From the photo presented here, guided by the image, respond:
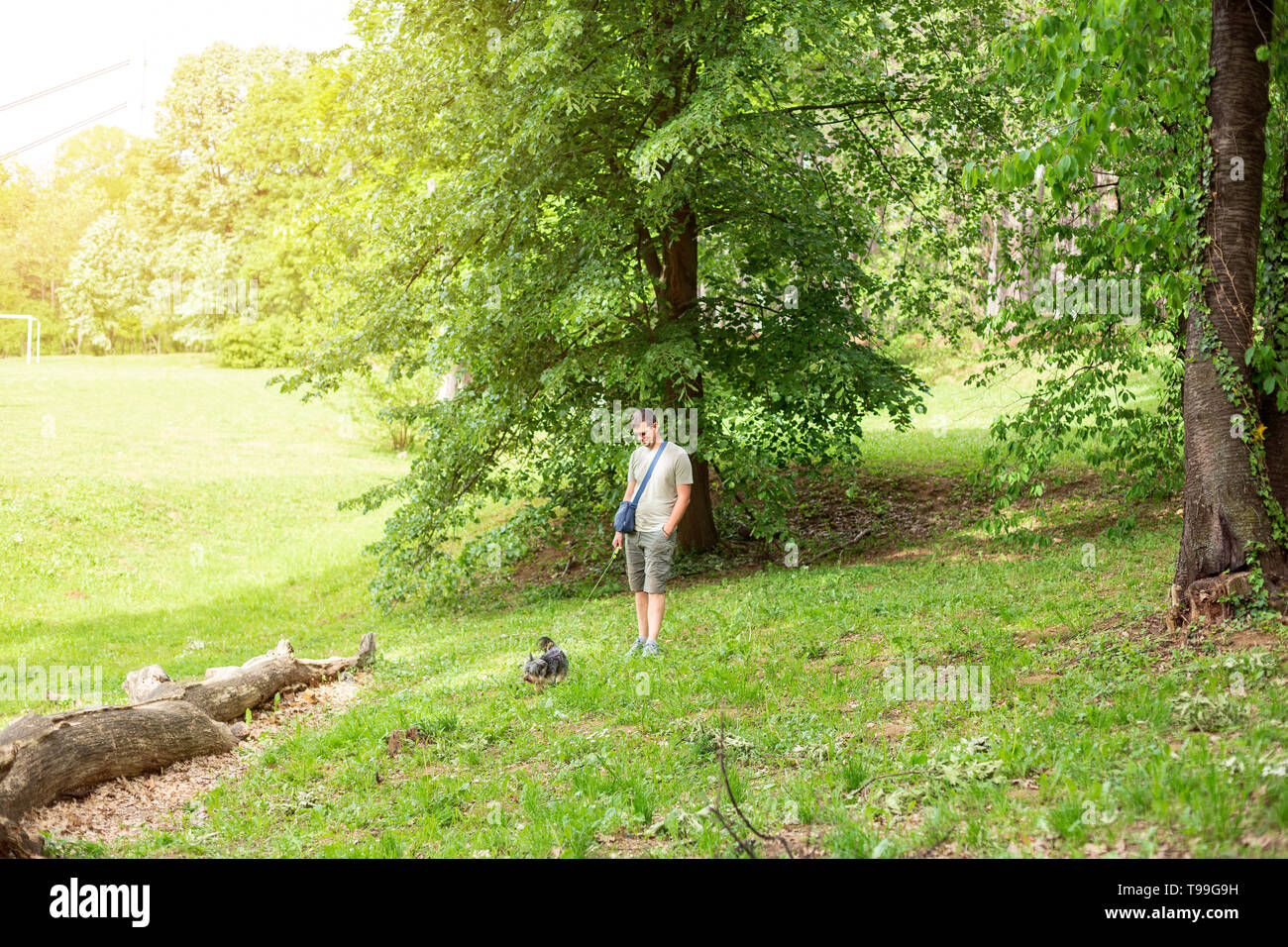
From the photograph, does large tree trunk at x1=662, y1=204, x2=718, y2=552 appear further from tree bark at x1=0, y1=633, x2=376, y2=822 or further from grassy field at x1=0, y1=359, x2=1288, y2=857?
tree bark at x1=0, y1=633, x2=376, y2=822

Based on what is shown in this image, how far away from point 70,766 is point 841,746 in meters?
5.16

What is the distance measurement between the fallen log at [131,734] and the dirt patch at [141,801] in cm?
8

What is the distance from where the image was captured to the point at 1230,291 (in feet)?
23.6

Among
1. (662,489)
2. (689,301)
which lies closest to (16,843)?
(662,489)

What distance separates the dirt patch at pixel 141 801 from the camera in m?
6.32

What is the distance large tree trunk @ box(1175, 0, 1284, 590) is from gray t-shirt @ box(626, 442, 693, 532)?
407 cm

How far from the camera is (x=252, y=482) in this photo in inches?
1032

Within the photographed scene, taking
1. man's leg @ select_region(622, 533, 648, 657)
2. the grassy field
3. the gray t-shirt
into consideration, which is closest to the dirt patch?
the grassy field

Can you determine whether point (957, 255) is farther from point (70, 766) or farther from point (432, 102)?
point (70, 766)

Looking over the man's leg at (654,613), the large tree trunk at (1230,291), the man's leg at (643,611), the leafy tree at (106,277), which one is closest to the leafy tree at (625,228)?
the man's leg at (643,611)

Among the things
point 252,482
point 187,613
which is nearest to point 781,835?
point 187,613

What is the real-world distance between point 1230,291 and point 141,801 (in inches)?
335

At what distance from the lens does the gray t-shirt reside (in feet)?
29.9

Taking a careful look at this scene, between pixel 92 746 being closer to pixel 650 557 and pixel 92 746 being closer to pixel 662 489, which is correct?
pixel 650 557
